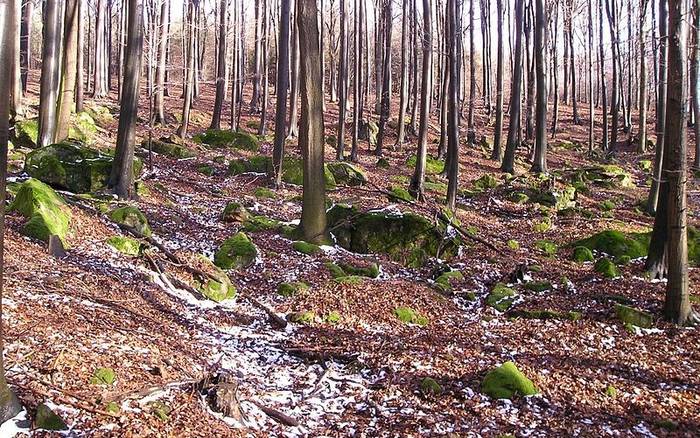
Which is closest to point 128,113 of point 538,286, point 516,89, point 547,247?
point 538,286

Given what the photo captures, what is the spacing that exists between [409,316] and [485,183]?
43.1 feet

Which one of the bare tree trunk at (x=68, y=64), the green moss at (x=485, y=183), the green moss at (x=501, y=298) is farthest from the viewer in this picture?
the green moss at (x=485, y=183)

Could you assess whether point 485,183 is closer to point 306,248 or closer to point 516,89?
point 516,89

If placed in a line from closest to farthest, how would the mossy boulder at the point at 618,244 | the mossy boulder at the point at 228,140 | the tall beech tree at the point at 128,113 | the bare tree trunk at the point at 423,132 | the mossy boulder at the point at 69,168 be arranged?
the tall beech tree at the point at 128,113
the mossy boulder at the point at 69,168
the mossy boulder at the point at 618,244
the bare tree trunk at the point at 423,132
the mossy boulder at the point at 228,140

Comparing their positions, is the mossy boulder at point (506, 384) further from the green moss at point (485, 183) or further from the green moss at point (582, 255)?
the green moss at point (485, 183)

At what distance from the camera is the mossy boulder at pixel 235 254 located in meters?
10.4

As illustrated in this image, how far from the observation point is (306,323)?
8227 mm

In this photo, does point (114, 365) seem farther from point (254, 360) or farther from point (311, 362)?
point (311, 362)

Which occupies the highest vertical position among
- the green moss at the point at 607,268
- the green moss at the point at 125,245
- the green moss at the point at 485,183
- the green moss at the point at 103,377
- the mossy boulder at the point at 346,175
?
the mossy boulder at the point at 346,175

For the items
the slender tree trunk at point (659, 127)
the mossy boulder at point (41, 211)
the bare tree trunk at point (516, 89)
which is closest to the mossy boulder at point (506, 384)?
the mossy boulder at point (41, 211)

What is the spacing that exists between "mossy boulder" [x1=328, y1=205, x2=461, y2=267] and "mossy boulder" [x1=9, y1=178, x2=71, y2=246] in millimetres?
5696

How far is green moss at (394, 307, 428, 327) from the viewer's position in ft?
28.7

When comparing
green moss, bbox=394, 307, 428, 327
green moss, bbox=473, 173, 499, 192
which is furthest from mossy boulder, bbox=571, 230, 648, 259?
green moss, bbox=473, 173, 499, 192

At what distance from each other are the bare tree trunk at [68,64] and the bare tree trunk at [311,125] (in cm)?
693
